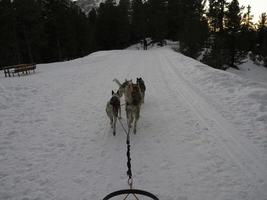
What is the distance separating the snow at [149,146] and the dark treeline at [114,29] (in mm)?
19180

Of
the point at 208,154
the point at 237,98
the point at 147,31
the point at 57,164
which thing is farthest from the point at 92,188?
the point at 147,31

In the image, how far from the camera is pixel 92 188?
5527mm

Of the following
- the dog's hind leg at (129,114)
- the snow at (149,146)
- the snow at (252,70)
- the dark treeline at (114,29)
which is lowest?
the snow at (252,70)

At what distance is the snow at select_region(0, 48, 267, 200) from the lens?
549 centimetres

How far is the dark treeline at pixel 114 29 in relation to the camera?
3600 cm

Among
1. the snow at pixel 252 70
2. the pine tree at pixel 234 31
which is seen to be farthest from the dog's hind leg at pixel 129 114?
the pine tree at pixel 234 31

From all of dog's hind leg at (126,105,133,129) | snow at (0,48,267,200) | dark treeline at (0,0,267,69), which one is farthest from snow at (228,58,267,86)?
dog's hind leg at (126,105,133,129)

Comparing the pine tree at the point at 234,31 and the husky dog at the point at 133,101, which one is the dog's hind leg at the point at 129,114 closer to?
the husky dog at the point at 133,101

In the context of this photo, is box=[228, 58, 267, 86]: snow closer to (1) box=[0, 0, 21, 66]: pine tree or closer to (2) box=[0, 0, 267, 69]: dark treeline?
(2) box=[0, 0, 267, 69]: dark treeline

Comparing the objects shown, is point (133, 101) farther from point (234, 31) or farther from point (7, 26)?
point (234, 31)

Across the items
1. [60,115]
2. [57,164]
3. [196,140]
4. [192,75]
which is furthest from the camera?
[192,75]

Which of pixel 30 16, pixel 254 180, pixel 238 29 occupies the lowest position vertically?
pixel 254 180

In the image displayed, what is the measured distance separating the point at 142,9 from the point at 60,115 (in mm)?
59674

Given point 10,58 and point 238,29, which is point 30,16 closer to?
point 10,58
